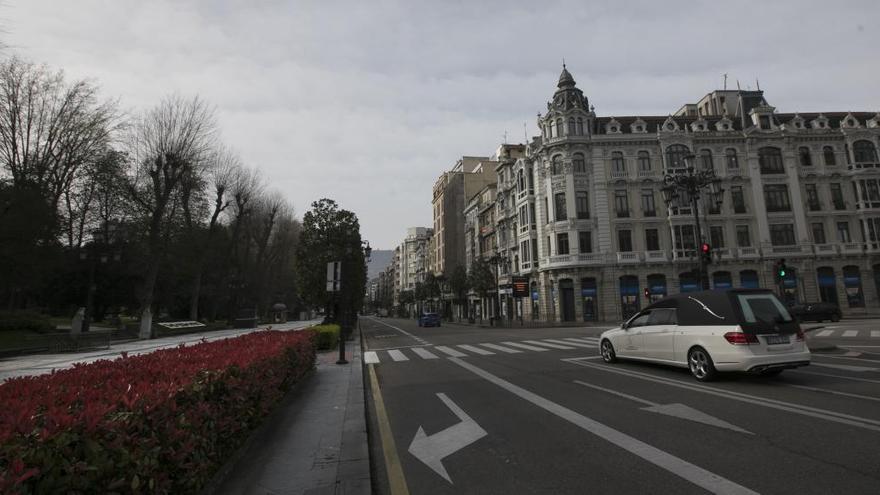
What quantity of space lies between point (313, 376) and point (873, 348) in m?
16.4

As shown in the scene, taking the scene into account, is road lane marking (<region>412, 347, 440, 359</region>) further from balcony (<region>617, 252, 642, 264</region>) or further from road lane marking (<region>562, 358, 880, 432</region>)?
balcony (<region>617, 252, 642, 264</region>)

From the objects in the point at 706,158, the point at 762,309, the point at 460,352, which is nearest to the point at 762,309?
the point at 762,309

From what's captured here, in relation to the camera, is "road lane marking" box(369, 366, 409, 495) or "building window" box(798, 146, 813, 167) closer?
"road lane marking" box(369, 366, 409, 495)

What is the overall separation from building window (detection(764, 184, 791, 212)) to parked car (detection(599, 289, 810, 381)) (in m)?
42.4

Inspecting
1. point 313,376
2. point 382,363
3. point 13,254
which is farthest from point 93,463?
point 13,254

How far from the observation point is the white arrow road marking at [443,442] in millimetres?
5024

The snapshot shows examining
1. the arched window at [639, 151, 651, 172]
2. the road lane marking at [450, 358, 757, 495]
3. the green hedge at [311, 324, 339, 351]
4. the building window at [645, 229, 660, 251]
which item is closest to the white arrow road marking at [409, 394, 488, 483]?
the road lane marking at [450, 358, 757, 495]

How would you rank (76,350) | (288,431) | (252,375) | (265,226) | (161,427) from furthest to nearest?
(265,226), (76,350), (288,431), (252,375), (161,427)

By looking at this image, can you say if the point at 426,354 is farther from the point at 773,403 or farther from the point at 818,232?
the point at 818,232

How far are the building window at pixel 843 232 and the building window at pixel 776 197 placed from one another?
487cm

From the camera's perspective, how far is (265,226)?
5138 cm

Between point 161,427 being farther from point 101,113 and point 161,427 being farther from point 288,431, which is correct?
point 101,113

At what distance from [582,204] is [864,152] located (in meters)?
27.8

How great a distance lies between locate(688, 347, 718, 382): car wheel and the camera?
8766 mm
